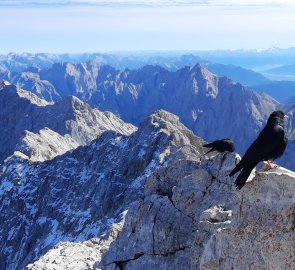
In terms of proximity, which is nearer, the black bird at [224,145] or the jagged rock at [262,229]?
the jagged rock at [262,229]

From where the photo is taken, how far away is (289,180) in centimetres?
1517

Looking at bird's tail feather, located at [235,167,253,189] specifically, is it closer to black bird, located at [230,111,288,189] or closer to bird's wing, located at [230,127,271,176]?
black bird, located at [230,111,288,189]

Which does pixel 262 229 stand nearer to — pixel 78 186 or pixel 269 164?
pixel 269 164

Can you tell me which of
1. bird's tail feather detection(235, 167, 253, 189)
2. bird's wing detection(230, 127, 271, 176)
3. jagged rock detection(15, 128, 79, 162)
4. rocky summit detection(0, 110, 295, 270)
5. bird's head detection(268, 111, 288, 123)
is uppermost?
bird's head detection(268, 111, 288, 123)

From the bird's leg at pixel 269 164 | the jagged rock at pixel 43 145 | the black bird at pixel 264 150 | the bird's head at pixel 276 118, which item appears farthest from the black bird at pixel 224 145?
the jagged rock at pixel 43 145

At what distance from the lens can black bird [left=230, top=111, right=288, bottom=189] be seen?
1523 centimetres

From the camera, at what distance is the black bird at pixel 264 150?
15234mm

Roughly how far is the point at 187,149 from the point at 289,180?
197ft

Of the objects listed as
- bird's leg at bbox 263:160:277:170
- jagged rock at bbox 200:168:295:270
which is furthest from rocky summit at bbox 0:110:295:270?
bird's leg at bbox 263:160:277:170

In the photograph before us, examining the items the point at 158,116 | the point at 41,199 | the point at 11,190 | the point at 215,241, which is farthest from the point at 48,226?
the point at 215,241

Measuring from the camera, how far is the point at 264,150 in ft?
50.4

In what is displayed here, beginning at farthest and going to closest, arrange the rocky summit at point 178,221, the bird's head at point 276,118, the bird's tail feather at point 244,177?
the bird's head at point 276,118
the rocky summit at point 178,221
the bird's tail feather at point 244,177

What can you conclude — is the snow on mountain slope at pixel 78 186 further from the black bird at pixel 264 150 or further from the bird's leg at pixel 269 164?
the black bird at pixel 264 150

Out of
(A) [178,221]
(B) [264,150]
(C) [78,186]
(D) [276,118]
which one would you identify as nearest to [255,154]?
(B) [264,150]
